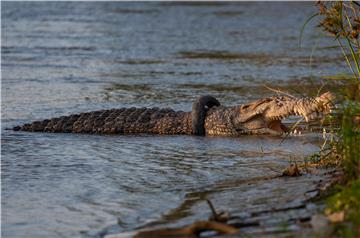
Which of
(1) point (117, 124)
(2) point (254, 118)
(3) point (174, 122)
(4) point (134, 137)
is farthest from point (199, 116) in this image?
(1) point (117, 124)

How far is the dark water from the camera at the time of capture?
198 inches

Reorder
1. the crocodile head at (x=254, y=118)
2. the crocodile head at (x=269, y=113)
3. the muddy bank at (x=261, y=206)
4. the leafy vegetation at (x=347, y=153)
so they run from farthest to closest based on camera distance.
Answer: the crocodile head at (x=254, y=118), the crocodile head at (x=269, y=113), the muddy bank at (x=261, y=206), the leafy vegetation at (x=347, y=153)

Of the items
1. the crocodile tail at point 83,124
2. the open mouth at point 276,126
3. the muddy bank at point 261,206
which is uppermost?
the crocodile tail at point 83,124

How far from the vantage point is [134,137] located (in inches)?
326

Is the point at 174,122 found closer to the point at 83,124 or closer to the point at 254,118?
the point at 254,118

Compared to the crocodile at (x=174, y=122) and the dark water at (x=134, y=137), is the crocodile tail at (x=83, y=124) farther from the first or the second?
the dark water at (x=134, y=137)

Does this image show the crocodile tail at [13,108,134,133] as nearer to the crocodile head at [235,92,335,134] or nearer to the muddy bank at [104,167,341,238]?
the crocodile head at [235,92,335,134]

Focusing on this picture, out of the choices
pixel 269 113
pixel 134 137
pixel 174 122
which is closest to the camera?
pixel 269 113

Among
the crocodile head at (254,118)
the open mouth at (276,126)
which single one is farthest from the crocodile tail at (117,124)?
the open mouth at (276,126)

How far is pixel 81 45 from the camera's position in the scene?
19.0 m

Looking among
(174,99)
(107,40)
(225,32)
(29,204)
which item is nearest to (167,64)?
(174,99)

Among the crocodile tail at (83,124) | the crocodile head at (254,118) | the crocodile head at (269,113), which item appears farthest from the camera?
the crocodile tail at (83,124)

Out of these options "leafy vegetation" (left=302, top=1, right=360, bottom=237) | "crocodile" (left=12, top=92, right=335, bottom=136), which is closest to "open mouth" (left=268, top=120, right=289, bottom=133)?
"crocodile" (left=12, top=92, right=335, bottom=136)

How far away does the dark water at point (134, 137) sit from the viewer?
5.03 meters
